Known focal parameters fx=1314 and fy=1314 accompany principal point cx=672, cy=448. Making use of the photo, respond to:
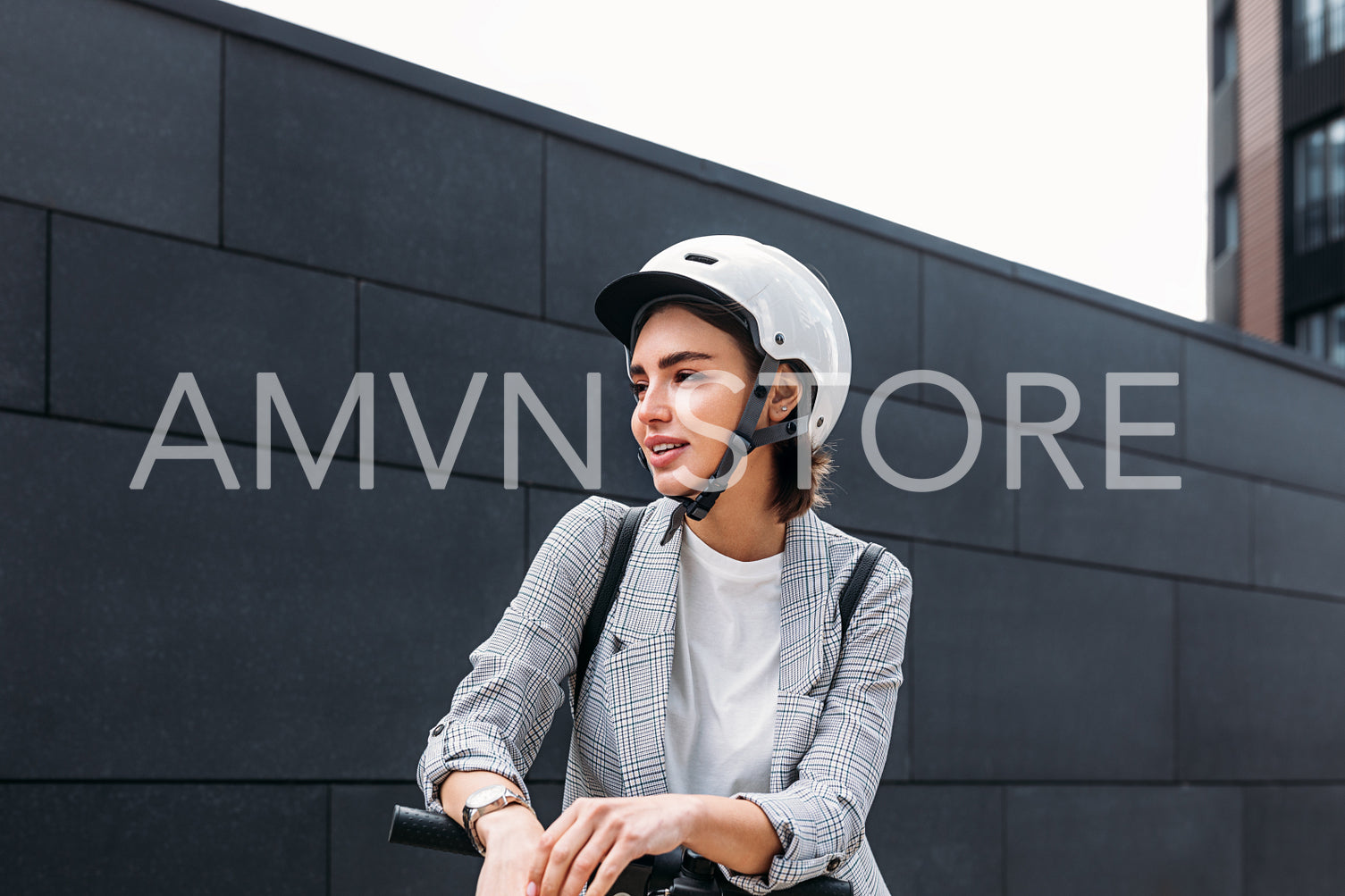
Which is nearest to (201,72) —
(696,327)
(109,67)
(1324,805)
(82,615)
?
(109,67)

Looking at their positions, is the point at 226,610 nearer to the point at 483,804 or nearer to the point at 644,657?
the point at 644,657

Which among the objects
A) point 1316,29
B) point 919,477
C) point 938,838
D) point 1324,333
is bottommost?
point 938,838

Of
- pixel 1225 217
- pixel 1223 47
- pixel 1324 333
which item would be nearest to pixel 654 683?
pixel 1324 333

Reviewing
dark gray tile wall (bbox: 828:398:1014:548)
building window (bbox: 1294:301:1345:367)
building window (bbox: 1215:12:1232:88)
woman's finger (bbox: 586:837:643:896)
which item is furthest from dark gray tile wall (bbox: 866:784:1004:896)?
building window (bbox: 1215:12:1232:88)

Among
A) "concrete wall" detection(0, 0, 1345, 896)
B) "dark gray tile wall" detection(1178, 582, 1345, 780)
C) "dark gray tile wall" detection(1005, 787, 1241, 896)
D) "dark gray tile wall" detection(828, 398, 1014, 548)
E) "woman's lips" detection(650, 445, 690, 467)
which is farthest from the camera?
"dark gray tile wall" detection(1178, 582, 1345, 780)

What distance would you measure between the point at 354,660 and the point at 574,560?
107 inches

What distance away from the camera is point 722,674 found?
2588 mm

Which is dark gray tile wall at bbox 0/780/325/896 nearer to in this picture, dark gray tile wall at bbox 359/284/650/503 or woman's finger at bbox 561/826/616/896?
dark gray tile wall at bbox 359/284/650/503

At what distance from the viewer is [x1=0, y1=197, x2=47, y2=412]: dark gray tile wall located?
4.38 meters

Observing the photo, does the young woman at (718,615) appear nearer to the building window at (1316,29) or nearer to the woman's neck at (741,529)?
the woman's neck at (741,529)

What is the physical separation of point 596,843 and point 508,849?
0.17 m

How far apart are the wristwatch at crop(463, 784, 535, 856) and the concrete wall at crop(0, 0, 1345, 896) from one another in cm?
279

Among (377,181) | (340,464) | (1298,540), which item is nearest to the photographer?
(340,464)

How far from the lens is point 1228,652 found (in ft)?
28.6
